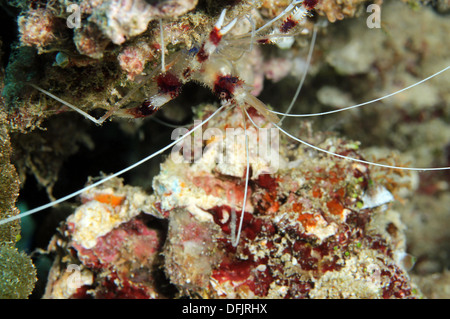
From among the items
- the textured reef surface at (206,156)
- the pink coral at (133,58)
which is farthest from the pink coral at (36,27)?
the pink coral at (133,58)

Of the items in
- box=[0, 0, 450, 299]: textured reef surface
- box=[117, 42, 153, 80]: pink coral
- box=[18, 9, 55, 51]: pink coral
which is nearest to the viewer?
box=[18, 9, 55, 51]: pink coral

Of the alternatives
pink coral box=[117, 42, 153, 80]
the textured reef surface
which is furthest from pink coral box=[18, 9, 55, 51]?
pink coral box=[117, 42, 153, 80]

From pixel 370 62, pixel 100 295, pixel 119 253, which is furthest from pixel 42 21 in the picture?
pixel 370 62

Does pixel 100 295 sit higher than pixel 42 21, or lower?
lower

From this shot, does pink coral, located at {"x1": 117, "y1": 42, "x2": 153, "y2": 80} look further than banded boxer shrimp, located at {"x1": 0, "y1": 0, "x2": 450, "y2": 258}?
No

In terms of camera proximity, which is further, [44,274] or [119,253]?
[44,274]

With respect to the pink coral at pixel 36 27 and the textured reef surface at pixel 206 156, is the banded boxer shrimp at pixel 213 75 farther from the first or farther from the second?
the pink coral at pixel 36 27

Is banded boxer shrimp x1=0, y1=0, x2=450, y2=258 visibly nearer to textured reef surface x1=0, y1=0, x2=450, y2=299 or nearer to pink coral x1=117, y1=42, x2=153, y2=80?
textured reef surface x1=0, y1=0, x2=450, y2=299

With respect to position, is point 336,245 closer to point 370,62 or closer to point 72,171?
point 370,62
